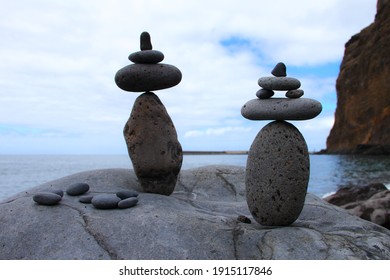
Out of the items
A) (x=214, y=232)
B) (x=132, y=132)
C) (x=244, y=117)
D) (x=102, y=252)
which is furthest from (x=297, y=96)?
(x=102, y=252)

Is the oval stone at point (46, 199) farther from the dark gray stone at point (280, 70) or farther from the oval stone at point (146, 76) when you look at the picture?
the dark gray stone at point (280, 70)

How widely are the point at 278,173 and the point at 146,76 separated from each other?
2542 millimetres

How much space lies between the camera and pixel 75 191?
6.11 metres

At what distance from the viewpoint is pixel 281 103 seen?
554 cm

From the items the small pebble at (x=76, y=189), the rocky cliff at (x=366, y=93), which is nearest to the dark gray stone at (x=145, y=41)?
the small pebble at (x=76, y=189)

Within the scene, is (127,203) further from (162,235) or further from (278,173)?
(278,173)

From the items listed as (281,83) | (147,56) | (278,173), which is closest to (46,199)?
(147,56)

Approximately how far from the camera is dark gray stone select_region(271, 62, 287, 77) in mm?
5680

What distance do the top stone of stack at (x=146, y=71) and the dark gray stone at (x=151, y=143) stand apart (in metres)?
0.26

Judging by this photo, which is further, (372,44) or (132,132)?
(372,44)

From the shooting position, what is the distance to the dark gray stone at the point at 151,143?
6684 millimetres

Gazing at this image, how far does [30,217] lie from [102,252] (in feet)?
3.91

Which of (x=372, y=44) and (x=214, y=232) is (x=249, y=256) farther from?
(x=372, y=44)

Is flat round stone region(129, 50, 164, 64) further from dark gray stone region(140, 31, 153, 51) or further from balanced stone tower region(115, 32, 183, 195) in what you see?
dark gray stone region(140, 31, 153, 51)
